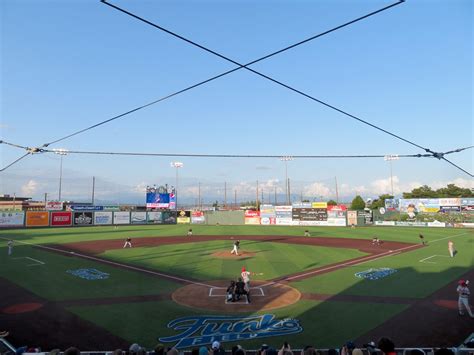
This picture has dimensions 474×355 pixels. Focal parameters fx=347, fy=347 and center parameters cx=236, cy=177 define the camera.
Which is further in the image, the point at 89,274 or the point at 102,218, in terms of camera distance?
the point at 102,218

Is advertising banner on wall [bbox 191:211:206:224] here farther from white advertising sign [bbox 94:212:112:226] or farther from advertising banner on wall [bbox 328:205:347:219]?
advertising banner on wall [bbox 328:205:347:219]

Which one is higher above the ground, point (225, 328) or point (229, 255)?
point (229, 255)

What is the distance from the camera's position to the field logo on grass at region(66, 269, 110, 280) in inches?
852

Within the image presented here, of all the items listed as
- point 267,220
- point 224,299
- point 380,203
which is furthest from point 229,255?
point 380,203

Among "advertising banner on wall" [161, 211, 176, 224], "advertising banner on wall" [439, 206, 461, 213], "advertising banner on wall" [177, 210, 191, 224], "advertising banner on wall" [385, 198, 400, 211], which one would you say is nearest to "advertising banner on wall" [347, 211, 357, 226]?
"advertising banner on wall" [385, 198, 400, 211]

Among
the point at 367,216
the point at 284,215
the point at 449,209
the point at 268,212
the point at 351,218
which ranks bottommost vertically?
the point at 351,218

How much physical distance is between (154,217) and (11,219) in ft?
84.7

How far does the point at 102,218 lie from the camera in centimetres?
6794

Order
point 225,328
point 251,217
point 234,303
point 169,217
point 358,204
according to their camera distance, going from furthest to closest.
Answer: point 358,204, point 169,217, point 251,217, point 234,303, point 225,328

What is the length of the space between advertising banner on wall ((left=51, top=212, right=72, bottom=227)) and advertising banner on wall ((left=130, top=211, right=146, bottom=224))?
11919mm

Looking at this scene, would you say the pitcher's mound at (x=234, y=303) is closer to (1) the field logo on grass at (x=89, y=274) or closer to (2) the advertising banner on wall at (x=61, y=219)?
(1) the field logo on grass at (x=89, y=274)

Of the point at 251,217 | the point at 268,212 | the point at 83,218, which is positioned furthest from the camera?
the point at 251,217

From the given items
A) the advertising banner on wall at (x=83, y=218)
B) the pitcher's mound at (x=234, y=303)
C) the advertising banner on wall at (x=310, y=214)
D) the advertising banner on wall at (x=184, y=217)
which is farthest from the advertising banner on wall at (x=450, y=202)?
the advertising banner on wall at (x=83, y=218)

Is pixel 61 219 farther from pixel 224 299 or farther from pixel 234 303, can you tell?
Answer: pixel 234 303
